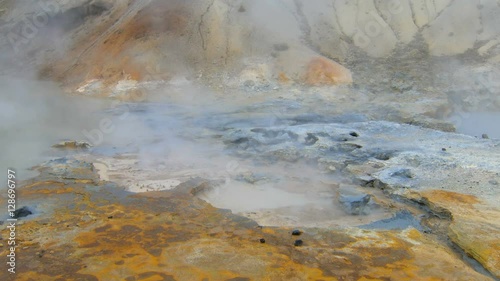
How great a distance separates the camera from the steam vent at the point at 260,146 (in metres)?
4.22

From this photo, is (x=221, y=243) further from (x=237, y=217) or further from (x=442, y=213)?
(x=442, y=213)

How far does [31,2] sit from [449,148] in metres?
26.9

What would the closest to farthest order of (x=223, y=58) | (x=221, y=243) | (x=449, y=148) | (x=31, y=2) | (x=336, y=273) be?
(x=336, y=273) < (x=221, y=243) < (x=449, y=148) < (x=223, y=58) < (x=31, y=2)

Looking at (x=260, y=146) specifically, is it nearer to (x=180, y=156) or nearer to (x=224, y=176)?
(x=180, y=156)

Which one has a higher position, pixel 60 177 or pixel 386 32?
pixel 386 32

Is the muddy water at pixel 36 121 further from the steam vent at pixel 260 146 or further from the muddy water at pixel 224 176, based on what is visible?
the muddy water at pixel 224 176

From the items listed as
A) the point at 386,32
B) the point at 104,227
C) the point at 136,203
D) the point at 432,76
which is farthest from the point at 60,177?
the point at 386,32

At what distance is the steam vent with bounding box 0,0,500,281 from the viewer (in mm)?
4219

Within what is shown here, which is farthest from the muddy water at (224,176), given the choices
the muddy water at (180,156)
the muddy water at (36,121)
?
the muddy water at (36,121)

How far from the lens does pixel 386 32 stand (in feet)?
64.8

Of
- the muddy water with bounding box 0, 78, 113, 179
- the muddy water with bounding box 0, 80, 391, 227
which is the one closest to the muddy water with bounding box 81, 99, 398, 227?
the muddy water with bounding box 0, 80, 391, 227

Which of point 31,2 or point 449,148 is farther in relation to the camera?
point 31,2

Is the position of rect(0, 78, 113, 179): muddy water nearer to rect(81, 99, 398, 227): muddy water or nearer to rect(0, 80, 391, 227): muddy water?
rect(0, 80, 391, 227): muddy water

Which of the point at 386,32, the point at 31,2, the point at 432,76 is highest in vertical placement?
the point at 31,2
